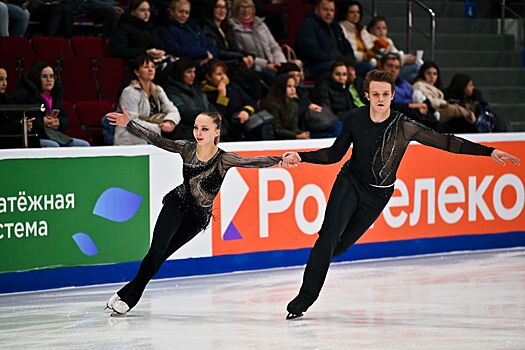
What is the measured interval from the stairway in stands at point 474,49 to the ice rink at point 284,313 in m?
4.89

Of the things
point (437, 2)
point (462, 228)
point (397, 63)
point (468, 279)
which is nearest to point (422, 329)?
point (468, 279)

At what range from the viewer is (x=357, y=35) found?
12.7 meters

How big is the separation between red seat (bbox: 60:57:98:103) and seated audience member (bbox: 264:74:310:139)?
1636mm

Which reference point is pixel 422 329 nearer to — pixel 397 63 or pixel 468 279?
pixel 468 279

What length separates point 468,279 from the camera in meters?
8.60

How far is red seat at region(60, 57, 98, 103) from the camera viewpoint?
10219 mm

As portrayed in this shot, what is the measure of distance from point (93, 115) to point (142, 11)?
1197mm

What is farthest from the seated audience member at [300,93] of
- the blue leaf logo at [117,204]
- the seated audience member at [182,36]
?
the blue leaf logo at [117,204]

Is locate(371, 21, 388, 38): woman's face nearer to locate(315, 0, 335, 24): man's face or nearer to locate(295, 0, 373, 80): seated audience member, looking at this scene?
locate(295, 0, 373, 80): seated audience member

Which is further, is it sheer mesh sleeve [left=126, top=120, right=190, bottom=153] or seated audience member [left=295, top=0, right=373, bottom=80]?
seated audience member [left=295, top=0, right=373, bottom=80]

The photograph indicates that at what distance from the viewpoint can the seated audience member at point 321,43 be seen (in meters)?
11.9

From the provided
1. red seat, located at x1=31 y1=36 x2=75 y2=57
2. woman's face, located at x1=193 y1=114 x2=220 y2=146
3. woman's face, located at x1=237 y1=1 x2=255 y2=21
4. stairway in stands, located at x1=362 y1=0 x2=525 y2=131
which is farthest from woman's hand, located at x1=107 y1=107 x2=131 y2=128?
stairway in stands, located at x1=362 y1=0 x2=525 y2=131

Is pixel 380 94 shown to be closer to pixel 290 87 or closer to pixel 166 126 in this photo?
pixel 166 126

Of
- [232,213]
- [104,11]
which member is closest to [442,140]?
[232,213]
